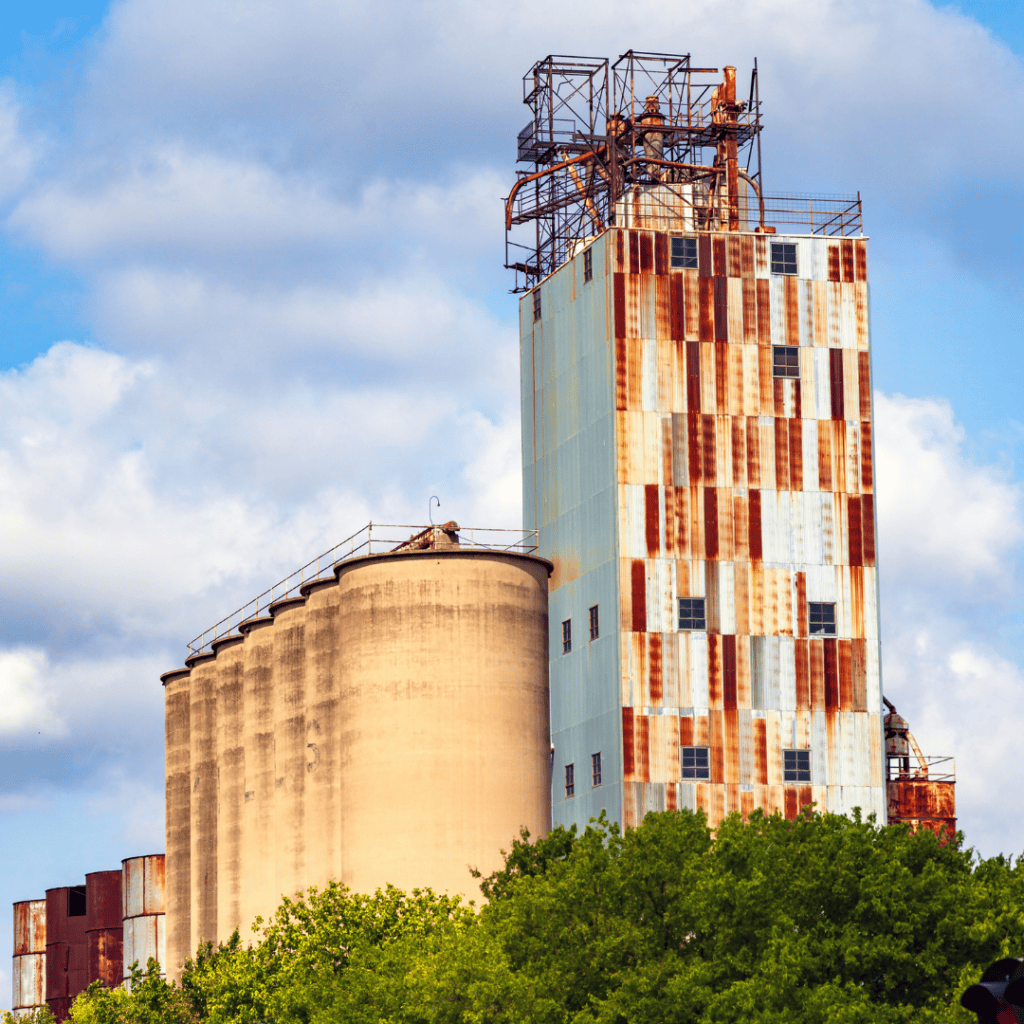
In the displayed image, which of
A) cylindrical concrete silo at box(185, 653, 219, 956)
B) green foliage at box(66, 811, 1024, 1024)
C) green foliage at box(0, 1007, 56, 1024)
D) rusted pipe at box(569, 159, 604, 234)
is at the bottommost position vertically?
green foliage at box(0, 1007, 56, 1024)

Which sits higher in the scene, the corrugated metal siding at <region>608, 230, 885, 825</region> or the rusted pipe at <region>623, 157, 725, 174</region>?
the rusted pipe at <region>623, 157, 725, 174</region>

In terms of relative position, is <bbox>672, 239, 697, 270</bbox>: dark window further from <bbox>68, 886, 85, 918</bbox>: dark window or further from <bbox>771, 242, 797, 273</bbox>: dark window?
<bbox>68, 886, 85, 918</bbox>: dark window

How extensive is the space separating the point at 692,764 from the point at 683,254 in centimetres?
2130

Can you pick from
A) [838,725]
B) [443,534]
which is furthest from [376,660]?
[838,725]

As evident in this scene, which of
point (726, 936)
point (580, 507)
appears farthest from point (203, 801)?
point (726, 936)

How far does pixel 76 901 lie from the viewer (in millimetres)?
122438

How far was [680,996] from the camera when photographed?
47.7 m

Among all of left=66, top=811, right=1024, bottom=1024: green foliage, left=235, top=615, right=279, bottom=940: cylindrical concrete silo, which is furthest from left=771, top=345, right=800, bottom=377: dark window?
left=66, top=811, right=1024, bottom=1024: green foliage

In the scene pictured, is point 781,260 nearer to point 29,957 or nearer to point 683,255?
point 683,255

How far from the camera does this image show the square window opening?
80750 millimetres

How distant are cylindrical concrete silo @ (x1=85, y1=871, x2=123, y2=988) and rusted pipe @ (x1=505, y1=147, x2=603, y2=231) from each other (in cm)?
4794

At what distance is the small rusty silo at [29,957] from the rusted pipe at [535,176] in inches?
2398

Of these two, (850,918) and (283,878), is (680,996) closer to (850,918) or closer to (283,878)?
(850,918)

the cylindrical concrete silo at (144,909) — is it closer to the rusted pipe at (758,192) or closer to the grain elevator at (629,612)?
the grain elevator at (629,612)
